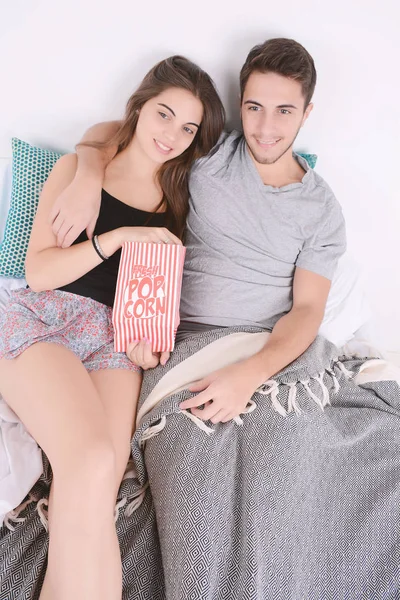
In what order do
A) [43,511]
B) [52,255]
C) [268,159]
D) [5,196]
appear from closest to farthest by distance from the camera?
[43,511], [52,255], [268,159], [5,196]

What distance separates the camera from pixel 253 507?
41.1 inches

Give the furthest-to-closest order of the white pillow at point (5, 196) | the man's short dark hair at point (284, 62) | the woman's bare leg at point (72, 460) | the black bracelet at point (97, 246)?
the white pillow at point (5, 196) → the man's short dark hair at point (284, 62) → the black bracelet at point (97, 246) → the woman's bare leg at point (72, 460)

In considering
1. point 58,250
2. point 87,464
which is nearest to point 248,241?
point 58,250

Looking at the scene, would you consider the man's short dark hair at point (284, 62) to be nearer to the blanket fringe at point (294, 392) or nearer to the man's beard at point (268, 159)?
the man's beard at point (268, 159)

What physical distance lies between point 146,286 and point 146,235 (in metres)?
0.13

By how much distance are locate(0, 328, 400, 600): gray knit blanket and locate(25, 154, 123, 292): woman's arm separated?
33 centimetres

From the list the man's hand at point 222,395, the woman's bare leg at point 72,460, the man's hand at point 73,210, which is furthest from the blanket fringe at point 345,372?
the man's hand at point 73,210

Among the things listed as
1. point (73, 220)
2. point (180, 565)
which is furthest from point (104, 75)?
point (180, 565)

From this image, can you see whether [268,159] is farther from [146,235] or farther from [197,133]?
[146,235]

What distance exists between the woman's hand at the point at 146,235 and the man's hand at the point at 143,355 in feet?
0.86

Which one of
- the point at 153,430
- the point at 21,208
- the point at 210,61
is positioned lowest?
the point at 153,430

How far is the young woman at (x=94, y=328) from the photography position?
971 millimetres

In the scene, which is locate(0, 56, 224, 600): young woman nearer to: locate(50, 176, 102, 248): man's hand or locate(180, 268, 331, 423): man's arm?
locate(50, 176, 102, 248): man's hand

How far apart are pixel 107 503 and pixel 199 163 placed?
0.99m
